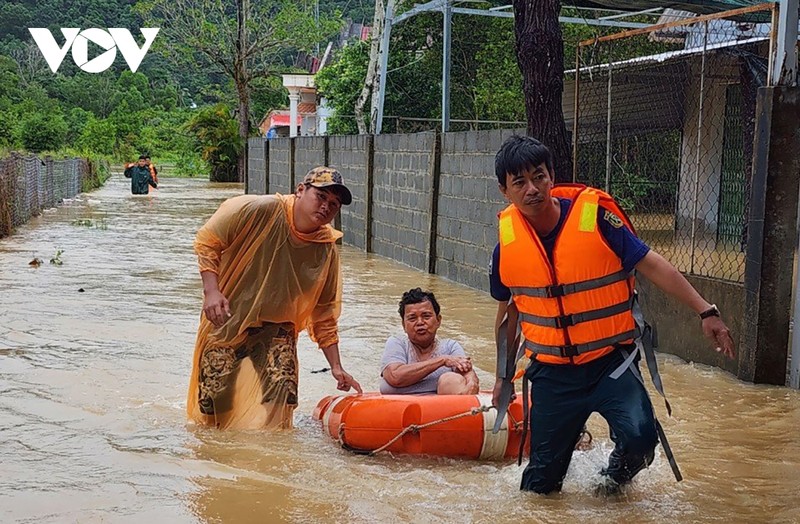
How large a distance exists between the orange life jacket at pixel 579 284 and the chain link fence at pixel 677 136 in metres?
4.45

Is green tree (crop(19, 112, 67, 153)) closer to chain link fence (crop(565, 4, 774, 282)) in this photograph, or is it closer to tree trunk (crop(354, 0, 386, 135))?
tree trunk (crop(354, 0, 386, 135))

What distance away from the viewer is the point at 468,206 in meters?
13.9

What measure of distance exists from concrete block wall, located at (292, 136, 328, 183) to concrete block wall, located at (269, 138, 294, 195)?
1.98ft

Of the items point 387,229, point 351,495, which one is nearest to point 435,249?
point 387,229

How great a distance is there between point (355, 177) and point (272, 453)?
1315 centimetres

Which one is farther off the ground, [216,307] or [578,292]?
[578,292]

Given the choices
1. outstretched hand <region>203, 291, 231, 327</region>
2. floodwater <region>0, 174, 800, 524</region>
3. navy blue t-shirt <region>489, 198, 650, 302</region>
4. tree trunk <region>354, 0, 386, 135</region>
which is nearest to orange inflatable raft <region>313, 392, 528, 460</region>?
floodwater <region>0, 174, 800, 524</region>

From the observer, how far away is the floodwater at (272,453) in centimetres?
538

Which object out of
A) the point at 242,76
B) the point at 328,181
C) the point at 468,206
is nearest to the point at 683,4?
the point at 468,206

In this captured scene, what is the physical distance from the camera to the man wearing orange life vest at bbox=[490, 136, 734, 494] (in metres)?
4.80

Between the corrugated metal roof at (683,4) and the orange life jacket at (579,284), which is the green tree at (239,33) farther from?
the orange life jacket at (579,284)

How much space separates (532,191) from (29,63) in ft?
286

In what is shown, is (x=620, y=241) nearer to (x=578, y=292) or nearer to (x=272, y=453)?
(x=578, y=292)

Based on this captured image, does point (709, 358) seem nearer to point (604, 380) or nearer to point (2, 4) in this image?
point (604, 380)
